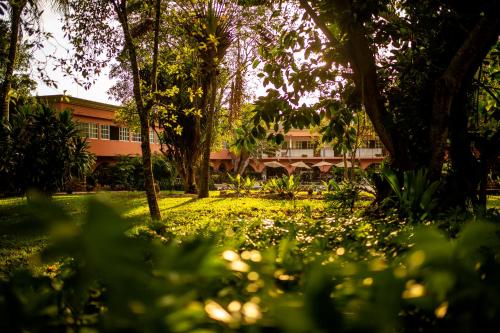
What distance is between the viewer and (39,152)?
11961 millimetres

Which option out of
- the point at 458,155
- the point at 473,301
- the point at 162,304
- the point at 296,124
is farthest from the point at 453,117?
the point at 162,304

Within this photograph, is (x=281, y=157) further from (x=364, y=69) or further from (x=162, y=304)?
(x=162, y=304)

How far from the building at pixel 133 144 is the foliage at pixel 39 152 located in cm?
435

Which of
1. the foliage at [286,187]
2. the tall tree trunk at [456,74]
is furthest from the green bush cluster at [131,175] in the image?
the tall tree trunk at [456,74]

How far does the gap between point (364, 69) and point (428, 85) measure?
1.00 meters

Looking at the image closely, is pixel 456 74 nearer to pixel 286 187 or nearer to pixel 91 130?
pixel 286 187

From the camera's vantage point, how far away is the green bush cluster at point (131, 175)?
27031mm

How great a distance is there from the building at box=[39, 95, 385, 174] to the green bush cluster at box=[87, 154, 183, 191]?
2111 mm

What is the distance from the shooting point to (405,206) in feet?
11.7

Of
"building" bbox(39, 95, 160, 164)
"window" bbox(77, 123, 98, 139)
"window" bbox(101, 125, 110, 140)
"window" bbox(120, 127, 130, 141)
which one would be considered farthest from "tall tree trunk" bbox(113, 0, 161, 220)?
"window" bbox(120, 127, 130, 141)

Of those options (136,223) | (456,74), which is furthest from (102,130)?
(136,223)

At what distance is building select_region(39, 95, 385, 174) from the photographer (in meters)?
27.6

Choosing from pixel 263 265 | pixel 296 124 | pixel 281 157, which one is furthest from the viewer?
pixel 281 157

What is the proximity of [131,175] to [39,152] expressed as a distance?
1615cm
